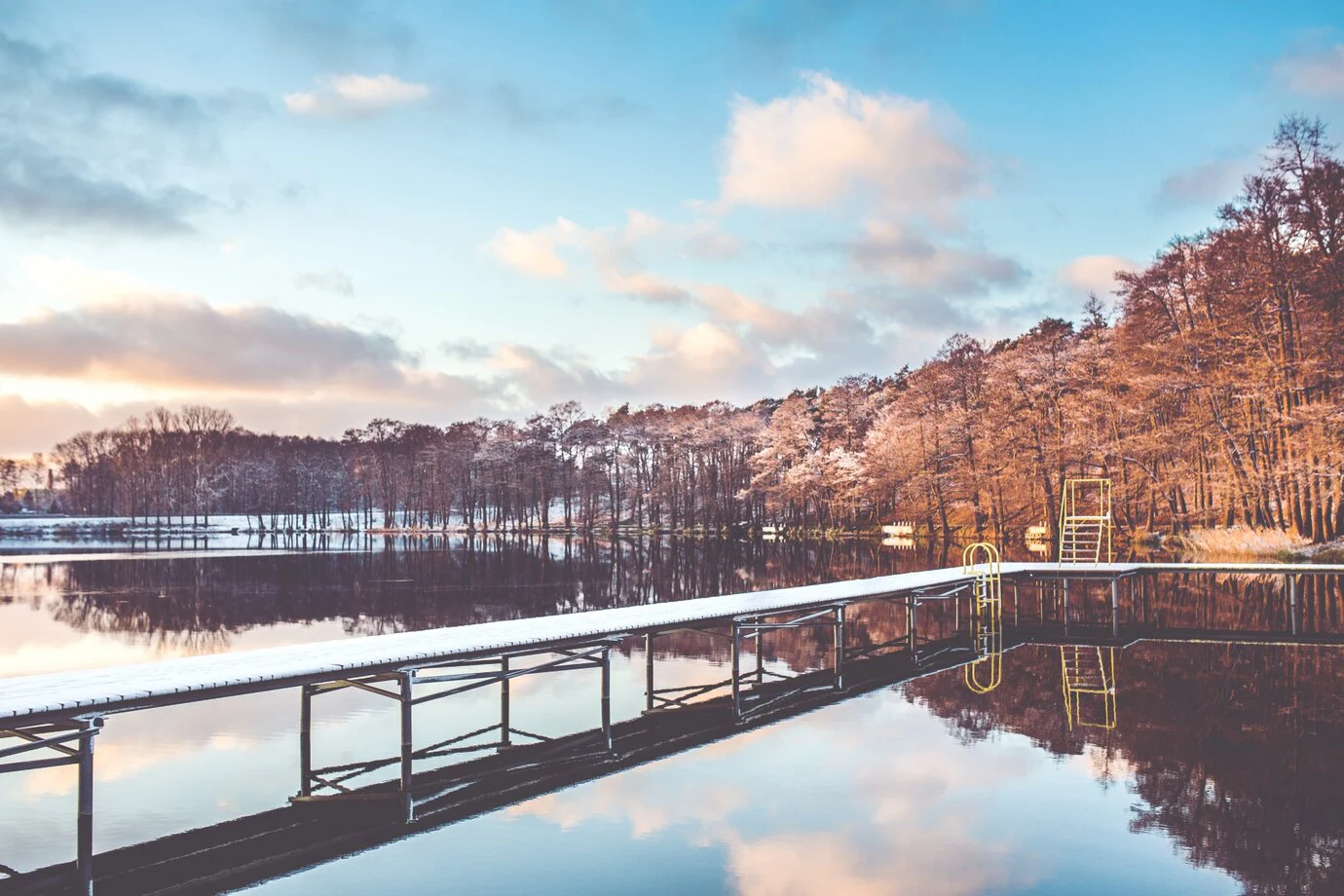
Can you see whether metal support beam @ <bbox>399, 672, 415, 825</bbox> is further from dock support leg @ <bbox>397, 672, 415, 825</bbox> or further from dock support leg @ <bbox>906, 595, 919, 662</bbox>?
dock support leg @ <bbox>906, 595, 919, 662</bbox>

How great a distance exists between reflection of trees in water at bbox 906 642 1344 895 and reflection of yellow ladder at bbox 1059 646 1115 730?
177 millimetres

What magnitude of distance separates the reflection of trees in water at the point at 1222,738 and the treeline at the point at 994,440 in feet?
57.8

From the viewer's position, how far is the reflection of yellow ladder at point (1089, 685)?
12.0m

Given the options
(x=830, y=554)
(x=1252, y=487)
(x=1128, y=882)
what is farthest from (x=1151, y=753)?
(x=830, y=554)

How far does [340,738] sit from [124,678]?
348 centimetres

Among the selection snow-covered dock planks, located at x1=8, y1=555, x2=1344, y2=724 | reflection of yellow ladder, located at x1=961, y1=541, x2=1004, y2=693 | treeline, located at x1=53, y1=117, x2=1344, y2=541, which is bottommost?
reflection of yellow ladder, located at x1=961, y1=541, x2=1004, y2=693

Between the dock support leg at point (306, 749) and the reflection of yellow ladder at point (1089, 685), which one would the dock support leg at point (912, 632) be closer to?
the reflection of yellow ladder at point (1089, 685)

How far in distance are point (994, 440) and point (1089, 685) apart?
34874 mm

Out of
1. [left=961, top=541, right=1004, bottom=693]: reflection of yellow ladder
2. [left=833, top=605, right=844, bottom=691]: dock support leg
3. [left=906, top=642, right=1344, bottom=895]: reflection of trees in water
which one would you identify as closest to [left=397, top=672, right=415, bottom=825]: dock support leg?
[left=906, top=642, right=1344, bottom=895]: reflection of trees in water

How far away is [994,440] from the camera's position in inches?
1865

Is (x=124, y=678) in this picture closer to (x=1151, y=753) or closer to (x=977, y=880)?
(x=977, y=880)

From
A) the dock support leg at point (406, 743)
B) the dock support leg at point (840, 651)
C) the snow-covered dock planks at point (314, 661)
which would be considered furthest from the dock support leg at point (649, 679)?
the dock support leg at point (406, 743)

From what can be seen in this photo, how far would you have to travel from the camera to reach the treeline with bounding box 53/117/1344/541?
31.8 m

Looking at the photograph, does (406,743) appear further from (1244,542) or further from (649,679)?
(1244,542)
